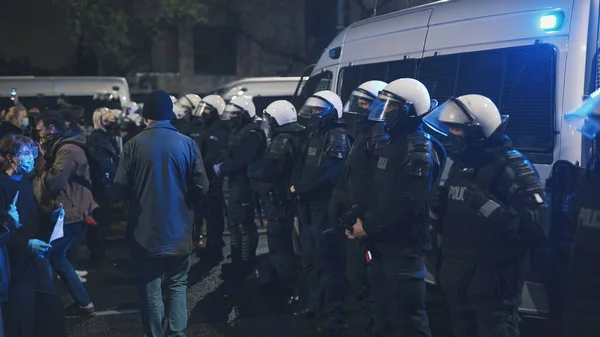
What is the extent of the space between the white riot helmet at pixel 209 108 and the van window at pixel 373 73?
1.85 meters

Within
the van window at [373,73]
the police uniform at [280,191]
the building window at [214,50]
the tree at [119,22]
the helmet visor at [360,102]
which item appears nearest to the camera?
the helmet visor at [360,102]

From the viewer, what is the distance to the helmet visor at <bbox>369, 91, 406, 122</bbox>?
160 inches

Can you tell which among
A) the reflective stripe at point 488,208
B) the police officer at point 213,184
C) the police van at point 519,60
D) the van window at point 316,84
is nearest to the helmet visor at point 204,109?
the police officer at point 213,184

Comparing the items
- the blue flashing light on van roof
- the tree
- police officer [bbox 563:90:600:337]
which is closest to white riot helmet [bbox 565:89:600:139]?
police officer [bbox 563:90:600:337]

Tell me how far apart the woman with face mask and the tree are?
15.4 meters

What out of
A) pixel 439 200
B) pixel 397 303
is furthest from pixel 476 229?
pixel 397 303

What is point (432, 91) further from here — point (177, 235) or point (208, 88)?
point (208, 88)

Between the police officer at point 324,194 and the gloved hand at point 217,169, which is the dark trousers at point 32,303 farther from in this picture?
the gloved hand at point 217,169

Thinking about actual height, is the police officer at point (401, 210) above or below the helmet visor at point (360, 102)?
below

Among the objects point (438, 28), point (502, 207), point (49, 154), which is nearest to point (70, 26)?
point (49, 154)

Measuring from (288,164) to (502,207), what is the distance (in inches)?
107

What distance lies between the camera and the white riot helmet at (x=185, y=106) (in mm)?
8867

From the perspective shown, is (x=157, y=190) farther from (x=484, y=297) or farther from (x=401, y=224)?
(x=484, y=297)

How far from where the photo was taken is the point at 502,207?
342 cm
